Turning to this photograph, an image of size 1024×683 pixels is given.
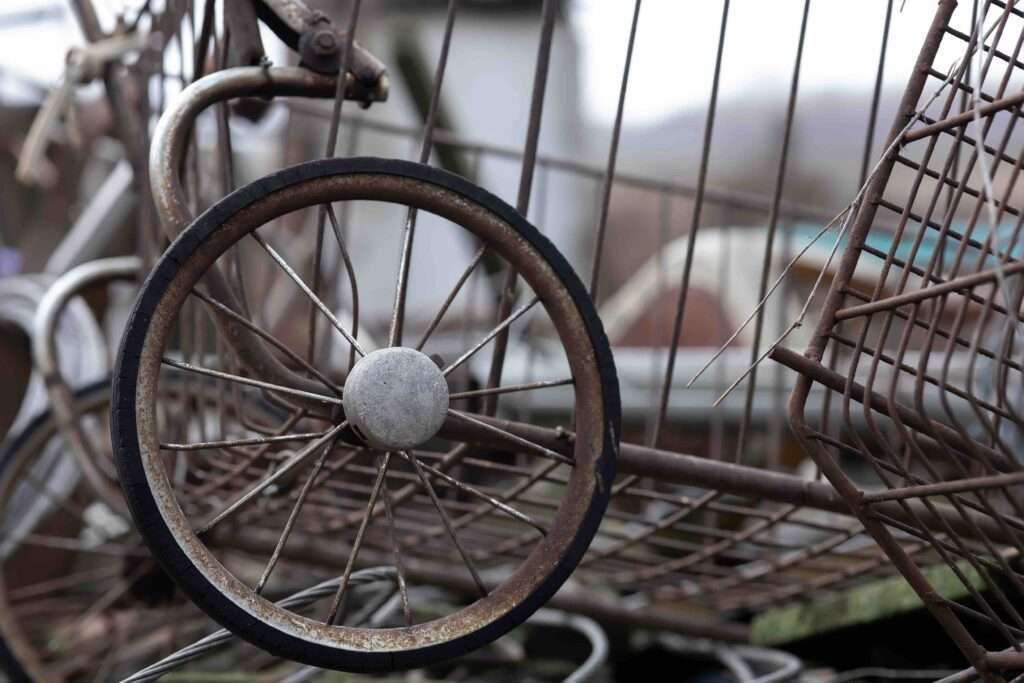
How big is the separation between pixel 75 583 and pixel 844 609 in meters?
1.61

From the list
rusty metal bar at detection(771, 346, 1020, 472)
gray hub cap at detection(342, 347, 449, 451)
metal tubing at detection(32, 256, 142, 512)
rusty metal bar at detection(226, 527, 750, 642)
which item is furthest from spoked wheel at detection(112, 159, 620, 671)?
metal tubing at detection(32, 256, 142, 512)

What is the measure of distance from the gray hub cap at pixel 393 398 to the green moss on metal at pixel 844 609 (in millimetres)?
1187

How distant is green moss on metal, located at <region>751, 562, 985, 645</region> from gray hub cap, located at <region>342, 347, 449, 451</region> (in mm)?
1187

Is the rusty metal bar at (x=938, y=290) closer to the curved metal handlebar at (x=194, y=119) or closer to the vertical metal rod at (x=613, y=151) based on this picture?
the vertical metal rod at (x=613, y=151)

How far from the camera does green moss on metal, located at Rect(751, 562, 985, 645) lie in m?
2.12

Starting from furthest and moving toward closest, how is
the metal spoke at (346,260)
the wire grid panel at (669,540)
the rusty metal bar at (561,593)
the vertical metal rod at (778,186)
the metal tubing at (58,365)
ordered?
the metal tubing at (58,365) < the rusty metal bar at (561,593) < the wire grid panel at (669,540) < the vertical metal rod at (778,186) < the metal spoke at (346,260)

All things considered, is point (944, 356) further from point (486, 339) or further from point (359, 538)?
point (359, 538)

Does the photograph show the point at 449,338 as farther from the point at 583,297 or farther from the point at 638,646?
the point at 583,297

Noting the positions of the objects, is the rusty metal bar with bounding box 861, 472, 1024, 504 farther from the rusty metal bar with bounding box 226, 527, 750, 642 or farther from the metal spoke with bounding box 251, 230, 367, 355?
the rusty metal bar with bounding box 226, 527, 750, 642

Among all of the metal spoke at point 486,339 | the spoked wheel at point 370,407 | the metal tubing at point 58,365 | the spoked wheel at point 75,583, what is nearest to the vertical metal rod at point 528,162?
the spoked wheel at point 370,407

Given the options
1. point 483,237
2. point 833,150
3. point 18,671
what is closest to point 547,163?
point 18,671

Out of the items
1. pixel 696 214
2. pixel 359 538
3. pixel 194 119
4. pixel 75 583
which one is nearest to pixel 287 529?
pixel 359 538

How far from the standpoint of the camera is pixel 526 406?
3.40 m

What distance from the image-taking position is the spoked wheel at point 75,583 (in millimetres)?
2561
